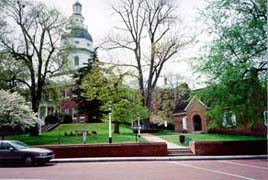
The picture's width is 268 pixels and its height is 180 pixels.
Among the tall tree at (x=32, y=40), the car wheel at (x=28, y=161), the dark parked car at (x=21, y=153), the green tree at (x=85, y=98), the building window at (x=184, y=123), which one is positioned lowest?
the car wheel at (x=28, y=161)

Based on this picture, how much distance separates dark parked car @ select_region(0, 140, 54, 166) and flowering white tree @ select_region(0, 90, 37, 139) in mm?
223

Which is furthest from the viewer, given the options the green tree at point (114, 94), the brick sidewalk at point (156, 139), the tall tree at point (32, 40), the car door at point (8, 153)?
the brick sidewalk at point (156, 139)

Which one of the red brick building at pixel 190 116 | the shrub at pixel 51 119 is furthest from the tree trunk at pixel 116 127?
the shrub at pixel 51 119

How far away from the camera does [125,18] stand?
464 cm

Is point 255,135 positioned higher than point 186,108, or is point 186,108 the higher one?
point 186,108

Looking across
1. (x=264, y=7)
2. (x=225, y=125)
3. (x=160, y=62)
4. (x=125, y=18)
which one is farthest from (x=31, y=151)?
(x=264, y=7)

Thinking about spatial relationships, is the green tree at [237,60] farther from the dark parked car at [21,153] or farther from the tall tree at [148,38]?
the dark parked car at [21,153]

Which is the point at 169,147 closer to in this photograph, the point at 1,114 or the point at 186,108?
the point at 186,108

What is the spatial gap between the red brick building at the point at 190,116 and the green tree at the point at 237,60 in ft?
0.55

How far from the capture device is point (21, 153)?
11.7 feet

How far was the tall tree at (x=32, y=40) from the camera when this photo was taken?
3984 mm

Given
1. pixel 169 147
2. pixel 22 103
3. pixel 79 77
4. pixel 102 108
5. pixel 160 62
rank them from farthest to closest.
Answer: pixel 169 147 → pixel 160 62 → pixel 102 108 → pixel 79 77 → pixel 22 103

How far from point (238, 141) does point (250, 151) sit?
41 centimetres

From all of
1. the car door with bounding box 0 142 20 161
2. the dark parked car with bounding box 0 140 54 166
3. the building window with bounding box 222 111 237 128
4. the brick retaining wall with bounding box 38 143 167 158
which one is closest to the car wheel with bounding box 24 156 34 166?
the dark parked car with bounding box 0 140 54 166
